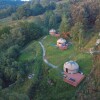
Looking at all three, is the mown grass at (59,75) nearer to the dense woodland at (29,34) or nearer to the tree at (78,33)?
the tree at (78,33)

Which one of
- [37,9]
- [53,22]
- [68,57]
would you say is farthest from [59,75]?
[37,9]

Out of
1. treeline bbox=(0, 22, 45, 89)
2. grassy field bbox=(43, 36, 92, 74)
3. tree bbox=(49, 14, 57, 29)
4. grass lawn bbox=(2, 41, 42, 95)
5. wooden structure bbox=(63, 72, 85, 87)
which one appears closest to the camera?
wooden structure bbox=(63, 72, 85, 87)

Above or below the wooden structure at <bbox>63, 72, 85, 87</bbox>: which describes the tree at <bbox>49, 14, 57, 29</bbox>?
below

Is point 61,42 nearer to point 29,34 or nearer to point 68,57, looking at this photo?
point 68,57

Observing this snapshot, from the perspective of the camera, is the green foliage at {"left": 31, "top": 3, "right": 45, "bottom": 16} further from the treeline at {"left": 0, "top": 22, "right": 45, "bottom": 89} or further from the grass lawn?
the grass lawn

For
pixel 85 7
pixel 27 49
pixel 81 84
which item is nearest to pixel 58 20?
pixel 85 7

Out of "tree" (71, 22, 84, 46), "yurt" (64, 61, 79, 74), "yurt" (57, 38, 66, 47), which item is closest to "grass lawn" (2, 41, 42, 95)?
"yurt" (57, 38, 66, 47)

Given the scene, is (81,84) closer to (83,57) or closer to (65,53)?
(83,57)
